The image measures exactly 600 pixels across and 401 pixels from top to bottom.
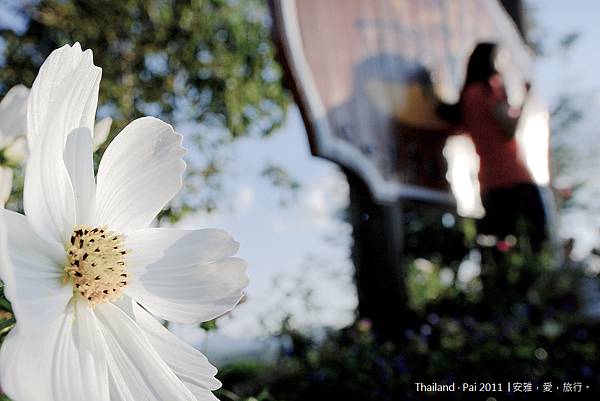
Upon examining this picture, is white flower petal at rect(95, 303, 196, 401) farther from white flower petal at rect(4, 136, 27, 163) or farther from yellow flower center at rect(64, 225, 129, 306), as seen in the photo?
white flower petal at rect(4, 136, 27, 163)

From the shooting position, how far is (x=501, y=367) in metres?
2.08

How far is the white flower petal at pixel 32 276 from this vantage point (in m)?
0.17

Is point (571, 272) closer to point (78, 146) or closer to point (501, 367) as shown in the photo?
point (501, 367)

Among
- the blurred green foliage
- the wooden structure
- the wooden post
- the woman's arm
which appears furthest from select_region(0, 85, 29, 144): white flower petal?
the woman's arm

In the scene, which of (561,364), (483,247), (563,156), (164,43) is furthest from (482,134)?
(563,156)

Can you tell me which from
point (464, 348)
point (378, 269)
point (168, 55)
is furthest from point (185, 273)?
point (168, 55)

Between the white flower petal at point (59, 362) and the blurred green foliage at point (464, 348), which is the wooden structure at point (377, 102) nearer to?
the blurred green foliage at point (464, 348)

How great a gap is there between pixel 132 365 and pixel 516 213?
9.46ft

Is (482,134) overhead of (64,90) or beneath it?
overhead

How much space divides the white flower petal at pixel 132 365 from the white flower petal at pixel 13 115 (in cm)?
12

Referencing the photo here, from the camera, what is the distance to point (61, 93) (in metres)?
0.20

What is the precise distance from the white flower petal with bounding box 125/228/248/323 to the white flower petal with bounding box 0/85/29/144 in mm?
102

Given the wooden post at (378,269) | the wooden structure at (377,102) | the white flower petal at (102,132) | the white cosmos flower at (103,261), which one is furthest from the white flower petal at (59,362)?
the wooden post at (378,269)

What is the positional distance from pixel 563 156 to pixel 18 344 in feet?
23.9
